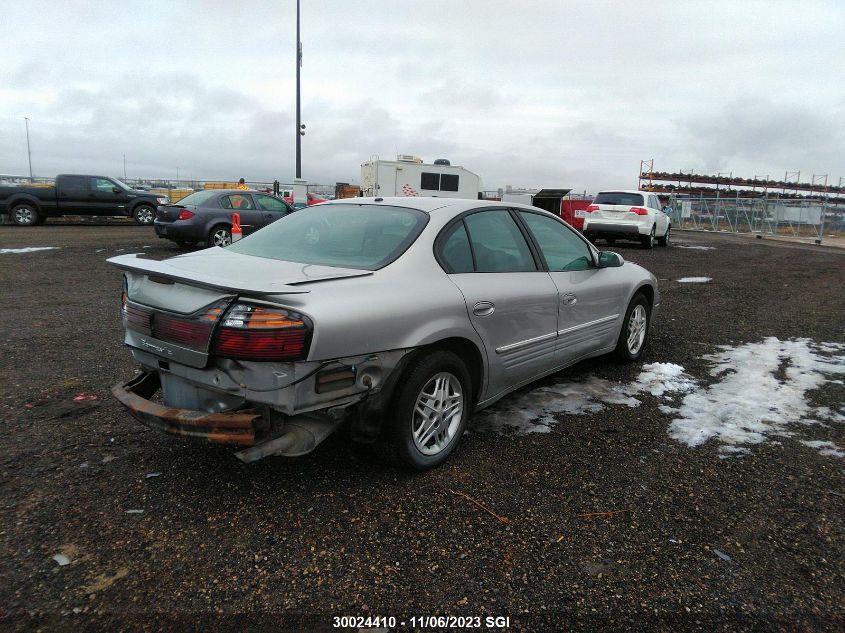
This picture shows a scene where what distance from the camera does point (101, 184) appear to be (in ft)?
62.6

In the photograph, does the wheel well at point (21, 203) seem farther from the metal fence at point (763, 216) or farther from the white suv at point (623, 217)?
the metal fence at point (763, 216)

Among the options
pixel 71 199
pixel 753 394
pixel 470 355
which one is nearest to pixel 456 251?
pixel 470 355

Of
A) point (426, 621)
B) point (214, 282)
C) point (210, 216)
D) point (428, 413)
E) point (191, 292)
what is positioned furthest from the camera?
point (210, 216)

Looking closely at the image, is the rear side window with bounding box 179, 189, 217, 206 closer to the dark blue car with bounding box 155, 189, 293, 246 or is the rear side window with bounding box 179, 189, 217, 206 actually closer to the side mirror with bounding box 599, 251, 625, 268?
the dark blue car with bounding box 155, 189, 293, 246

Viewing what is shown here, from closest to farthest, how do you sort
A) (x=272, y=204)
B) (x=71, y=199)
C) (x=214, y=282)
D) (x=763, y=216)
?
(x=214, y=282), (x=272, y=204), (x=71, y=199), (x=763, y=216)

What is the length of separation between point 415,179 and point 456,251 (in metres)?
21.1

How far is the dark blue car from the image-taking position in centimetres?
1224

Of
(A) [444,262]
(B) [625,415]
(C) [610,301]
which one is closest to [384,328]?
(A) [444,262]

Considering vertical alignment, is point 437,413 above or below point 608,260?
below

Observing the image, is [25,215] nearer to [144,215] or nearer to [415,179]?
[144,215]

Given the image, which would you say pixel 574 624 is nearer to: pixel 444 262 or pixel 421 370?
pixel 421 370

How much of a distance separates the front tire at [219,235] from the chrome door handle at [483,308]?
1016 cm

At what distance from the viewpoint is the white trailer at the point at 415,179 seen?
2338cm

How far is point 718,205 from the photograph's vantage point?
29891 millimetres
